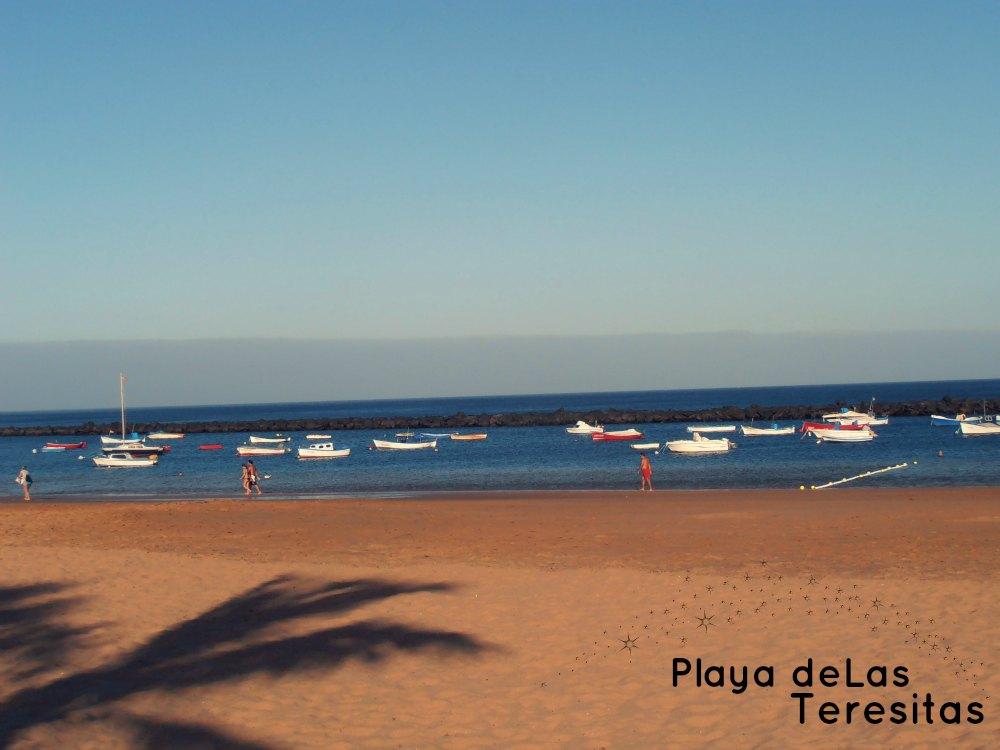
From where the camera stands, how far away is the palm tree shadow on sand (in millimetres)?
9852

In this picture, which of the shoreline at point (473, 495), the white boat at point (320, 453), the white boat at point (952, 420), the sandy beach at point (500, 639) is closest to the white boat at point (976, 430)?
the white boat at point (952, 420)

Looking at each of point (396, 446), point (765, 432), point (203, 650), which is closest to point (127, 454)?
point (396, 446)

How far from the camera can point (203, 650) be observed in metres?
12.6

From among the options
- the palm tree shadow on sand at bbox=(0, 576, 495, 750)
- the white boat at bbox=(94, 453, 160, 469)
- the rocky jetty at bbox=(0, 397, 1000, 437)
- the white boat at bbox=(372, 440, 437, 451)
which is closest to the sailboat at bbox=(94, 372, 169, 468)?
the white boat at bbox=(94, 453, 160, 469)

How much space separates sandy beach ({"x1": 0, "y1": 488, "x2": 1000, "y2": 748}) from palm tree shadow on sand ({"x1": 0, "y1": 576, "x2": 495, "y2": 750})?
44 mm

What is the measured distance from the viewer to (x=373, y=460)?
234 ft

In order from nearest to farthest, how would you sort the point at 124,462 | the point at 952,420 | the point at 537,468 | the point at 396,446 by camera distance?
1. the point at 537,468
2. the point at 124,462
3. the point at 396,446
4. the point at 952,420

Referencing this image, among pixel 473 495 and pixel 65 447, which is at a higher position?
pixel 473 495

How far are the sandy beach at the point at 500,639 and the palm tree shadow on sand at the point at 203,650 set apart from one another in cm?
4

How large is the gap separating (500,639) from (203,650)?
3873mm

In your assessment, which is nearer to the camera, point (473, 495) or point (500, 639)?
point (500, 639)

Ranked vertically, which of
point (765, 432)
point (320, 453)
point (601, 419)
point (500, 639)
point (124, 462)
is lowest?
point (601, 419)

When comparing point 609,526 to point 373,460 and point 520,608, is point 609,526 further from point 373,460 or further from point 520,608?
point 373,460

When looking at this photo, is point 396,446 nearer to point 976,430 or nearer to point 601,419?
point 976,430
